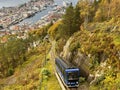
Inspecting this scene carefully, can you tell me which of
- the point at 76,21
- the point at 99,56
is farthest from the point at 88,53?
the point at 76,21

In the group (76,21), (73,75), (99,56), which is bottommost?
(73,75)

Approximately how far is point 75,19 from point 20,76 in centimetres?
1740

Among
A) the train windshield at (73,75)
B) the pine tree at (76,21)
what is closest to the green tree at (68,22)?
the pine tree at (76,21)

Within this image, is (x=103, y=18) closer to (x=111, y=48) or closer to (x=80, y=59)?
(x=80, y=59)

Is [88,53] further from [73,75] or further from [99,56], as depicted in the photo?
[73,75]

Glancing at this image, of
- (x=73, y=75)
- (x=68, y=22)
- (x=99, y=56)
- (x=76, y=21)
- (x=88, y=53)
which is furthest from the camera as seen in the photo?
(x=76, y=21)

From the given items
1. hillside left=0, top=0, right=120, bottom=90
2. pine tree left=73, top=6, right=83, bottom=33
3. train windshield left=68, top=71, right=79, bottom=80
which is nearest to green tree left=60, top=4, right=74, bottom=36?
hillside left=0, top=0, right=120, bottom=90

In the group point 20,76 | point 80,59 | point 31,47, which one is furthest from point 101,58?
point 31,47

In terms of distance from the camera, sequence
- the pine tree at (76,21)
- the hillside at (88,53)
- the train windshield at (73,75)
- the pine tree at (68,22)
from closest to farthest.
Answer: the hillside at (88,53) → the train windshield at (73,75) → the pine tree at (68,22) → the pine tree at (76,21)

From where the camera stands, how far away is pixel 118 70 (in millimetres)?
38156

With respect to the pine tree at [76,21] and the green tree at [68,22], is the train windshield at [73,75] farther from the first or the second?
the pine tree at [76,21]

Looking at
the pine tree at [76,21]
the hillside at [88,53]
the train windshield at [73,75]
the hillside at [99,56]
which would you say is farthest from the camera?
the pine tree at [76,21]

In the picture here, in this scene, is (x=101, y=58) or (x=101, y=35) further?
(x=101, y=35)

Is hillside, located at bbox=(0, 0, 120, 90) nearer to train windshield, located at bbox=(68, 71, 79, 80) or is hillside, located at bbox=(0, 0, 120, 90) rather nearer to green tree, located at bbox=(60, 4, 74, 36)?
green tree, located at bbox=(60, 4, 74, 36)
